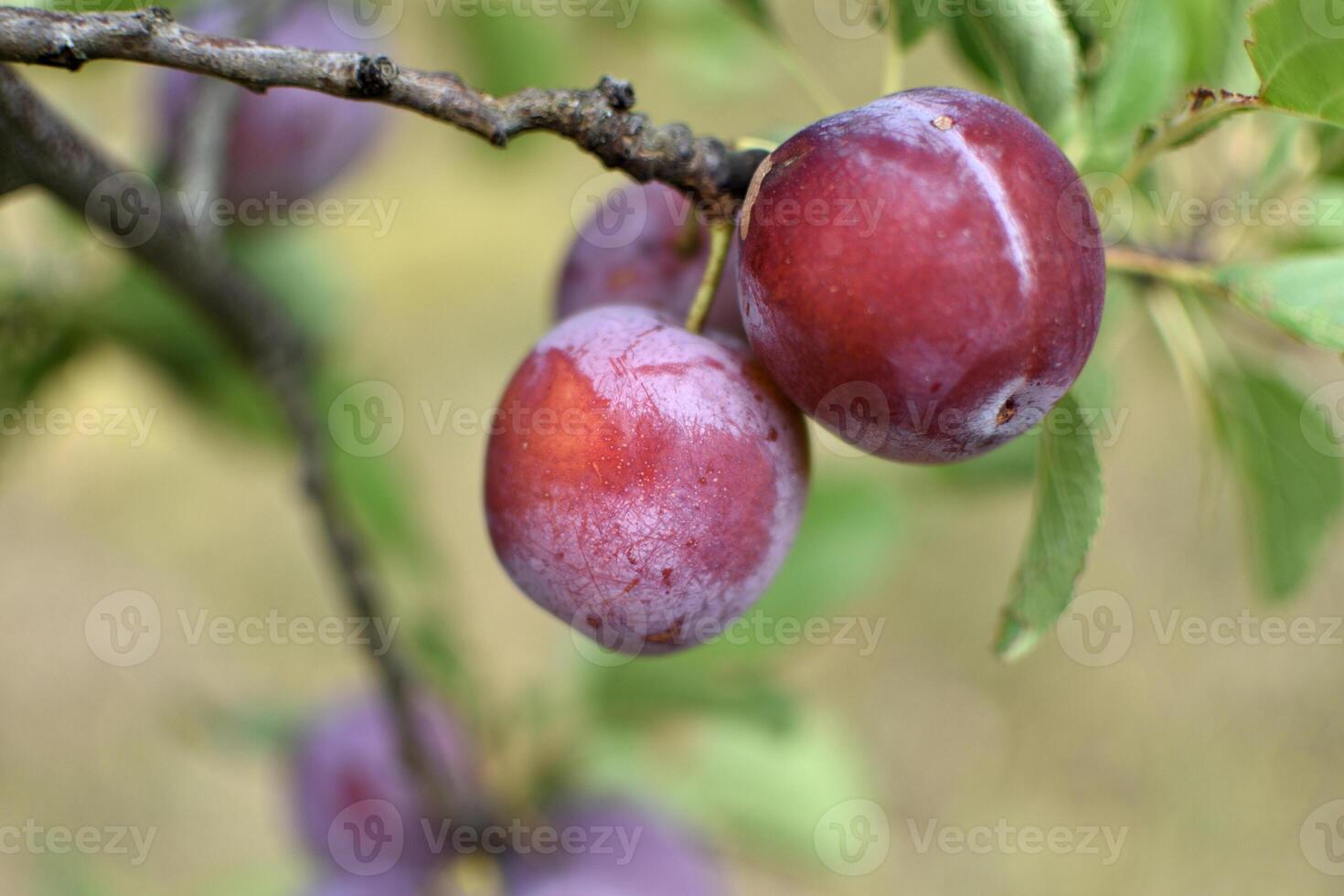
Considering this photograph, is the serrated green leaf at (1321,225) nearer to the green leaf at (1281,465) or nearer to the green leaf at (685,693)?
the green leaf at (1281,465)

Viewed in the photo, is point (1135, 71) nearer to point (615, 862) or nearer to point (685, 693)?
point (685, 693)

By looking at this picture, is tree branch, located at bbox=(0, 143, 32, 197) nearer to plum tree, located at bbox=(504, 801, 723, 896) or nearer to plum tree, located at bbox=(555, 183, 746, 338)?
plum tree, located at bbox=(555, 183, 746, 338)

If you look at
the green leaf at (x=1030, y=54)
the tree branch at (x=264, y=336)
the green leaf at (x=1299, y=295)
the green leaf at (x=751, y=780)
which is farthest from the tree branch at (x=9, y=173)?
the green leaf at (x=751, y=780)

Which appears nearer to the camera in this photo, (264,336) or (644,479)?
(644,479)

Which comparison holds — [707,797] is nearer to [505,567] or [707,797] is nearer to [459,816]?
[459,816]

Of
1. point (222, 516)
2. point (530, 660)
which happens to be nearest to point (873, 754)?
point (530, 660)

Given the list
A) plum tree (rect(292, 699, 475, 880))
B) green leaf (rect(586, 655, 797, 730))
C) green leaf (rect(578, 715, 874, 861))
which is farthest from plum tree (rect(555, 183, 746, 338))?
green leaf (rect(578, 715, 874, 861))

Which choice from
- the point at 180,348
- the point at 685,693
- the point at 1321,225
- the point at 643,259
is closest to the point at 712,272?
the point at 643,259
